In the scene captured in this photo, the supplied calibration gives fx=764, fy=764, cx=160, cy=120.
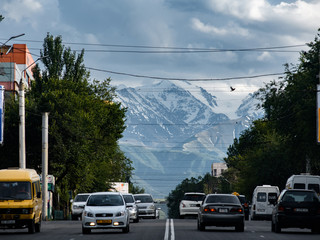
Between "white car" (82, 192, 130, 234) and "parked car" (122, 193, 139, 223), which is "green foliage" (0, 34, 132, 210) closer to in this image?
"parked car" (122, 193, 139, 223)

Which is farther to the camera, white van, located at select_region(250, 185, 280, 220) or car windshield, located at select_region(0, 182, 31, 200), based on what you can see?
white van, located at select_region(250, 185, 280, 220)

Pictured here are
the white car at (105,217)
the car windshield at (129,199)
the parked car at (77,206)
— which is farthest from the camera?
the parked car at (77,206)

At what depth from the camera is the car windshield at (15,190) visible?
1134 inches

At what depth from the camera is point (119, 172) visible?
3637 inches

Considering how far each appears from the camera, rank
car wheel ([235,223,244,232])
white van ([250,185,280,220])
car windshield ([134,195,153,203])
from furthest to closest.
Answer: white van ([250,185,280,220]) → car windshield ([134,195,153,203]) → car wheel ([235,223,244,232])

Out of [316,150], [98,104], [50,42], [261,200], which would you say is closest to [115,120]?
[98,104]

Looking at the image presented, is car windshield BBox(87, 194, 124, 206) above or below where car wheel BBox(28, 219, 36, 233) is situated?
above

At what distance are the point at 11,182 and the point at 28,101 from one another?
1263 inches

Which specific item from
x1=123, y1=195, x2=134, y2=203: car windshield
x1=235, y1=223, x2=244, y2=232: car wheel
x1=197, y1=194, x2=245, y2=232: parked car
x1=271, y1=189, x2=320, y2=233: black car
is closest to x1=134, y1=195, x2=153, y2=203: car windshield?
x1=123, y1=195, x2=134, y2=203: car windshield

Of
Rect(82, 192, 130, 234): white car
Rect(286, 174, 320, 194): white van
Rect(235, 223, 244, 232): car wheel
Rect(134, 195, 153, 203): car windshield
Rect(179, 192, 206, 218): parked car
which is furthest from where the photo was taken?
Rect(134, 195, 153, 203): car windshield

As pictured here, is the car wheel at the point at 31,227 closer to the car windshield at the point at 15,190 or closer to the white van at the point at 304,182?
the car windshield at the point at 15,190

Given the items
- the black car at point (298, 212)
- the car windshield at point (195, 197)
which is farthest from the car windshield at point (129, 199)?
the black car at point (298, 212)

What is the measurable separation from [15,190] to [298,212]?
35.0 feet

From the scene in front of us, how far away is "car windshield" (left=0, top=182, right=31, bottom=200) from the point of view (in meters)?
28.8
